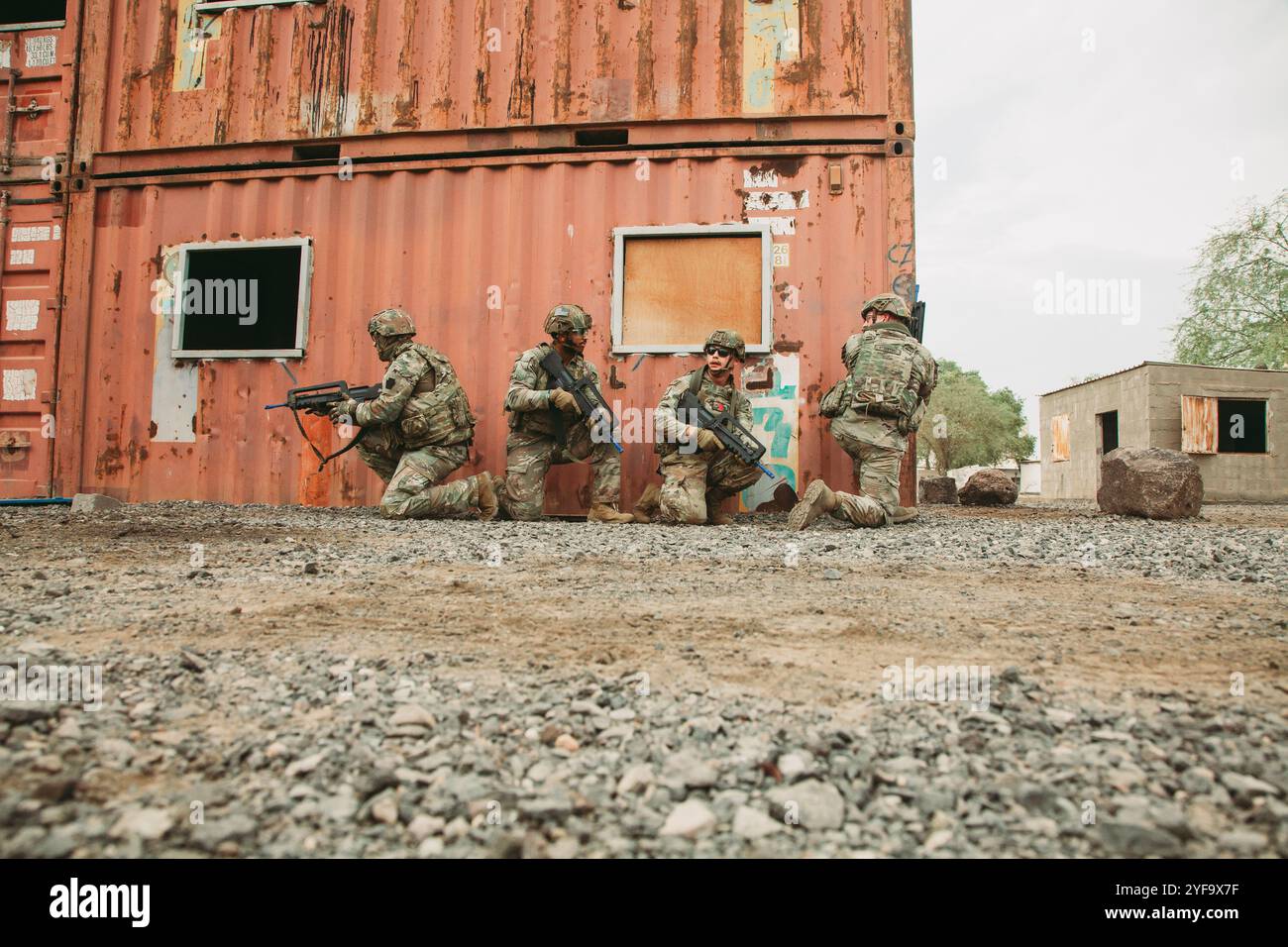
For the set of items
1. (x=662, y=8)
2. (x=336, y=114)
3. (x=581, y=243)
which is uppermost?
(x=662, y=8)

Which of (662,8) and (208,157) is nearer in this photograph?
(662,8)

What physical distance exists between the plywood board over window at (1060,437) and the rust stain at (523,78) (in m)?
11.7

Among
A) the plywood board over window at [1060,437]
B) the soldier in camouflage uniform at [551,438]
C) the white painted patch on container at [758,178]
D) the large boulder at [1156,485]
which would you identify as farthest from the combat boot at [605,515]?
the plywood board over window at [1060,437]

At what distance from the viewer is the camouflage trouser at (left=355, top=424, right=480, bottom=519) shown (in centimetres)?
454

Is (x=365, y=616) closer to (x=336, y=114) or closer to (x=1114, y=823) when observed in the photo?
(x=1114, y=823)

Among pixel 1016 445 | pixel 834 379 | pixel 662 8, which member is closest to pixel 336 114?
pixel 662 8

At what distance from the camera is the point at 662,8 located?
16.5 ft

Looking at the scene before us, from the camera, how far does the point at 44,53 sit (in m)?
5.58

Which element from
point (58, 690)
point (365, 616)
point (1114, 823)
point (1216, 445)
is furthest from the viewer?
point (1216, 445)

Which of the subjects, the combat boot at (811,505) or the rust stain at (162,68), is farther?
the rust stain at (162,68)

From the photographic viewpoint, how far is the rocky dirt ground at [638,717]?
0.89 meters

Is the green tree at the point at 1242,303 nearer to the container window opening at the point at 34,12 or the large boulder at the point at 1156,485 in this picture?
the large boulder at the point at 1156,485

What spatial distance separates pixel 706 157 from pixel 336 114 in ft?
9.27

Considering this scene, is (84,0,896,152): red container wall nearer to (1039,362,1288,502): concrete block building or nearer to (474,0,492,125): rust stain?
(474,0,492,125): rust stain
